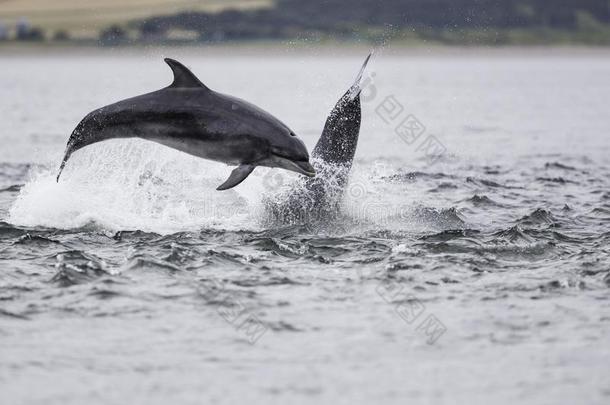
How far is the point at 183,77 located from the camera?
15945 millimetres

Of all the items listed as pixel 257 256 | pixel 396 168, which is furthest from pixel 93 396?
pixel 396 168

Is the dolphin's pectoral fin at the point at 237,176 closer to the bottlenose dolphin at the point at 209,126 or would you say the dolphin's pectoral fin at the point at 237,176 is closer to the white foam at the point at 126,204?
the bottlenose dolphin at the point at 209,126

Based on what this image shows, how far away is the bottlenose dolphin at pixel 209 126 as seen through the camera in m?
15.9

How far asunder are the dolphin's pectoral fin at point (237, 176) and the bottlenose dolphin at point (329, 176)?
229cm

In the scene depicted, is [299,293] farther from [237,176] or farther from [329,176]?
[329,176]

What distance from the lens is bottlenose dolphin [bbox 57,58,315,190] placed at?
1595 centimetres

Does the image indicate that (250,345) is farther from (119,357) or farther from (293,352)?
(119,357)

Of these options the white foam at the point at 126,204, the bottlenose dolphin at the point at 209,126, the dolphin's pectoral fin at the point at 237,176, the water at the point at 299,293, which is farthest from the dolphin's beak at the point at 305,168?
the white foam at the point at 126,204

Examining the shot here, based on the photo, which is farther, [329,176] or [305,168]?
[329,176]

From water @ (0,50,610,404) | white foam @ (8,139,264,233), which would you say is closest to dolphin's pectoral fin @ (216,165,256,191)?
water @ (0,50,610,404)

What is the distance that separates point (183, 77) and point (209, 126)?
0.89 m

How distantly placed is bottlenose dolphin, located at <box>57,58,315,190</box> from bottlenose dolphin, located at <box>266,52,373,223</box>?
6.55 ft

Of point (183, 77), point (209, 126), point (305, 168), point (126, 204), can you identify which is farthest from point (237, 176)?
point (126, 204)

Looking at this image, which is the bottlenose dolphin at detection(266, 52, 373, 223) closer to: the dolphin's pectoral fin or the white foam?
the white foam
